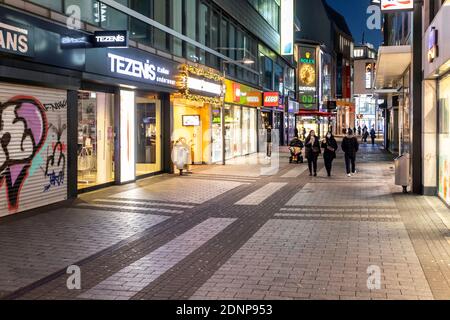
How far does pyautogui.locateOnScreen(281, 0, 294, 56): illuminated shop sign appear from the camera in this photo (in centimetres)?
4377

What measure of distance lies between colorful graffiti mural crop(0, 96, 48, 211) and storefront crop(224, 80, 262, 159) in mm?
15894

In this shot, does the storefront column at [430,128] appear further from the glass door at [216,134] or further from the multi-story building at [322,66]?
the multi-story building at [322,66]

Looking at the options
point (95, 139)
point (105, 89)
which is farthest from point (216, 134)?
point (95, 139)

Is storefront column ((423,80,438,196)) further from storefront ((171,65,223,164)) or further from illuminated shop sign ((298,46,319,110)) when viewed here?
illuminated shop sign ((298,46,319,110))

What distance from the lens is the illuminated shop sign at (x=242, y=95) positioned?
2783cm

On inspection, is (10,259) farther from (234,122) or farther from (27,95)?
(234,122)

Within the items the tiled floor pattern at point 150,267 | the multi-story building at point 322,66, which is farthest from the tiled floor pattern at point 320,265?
the multi-story building at point 322,66

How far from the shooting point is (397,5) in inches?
551

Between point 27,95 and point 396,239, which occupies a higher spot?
point 27,95

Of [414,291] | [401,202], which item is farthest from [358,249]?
[401,202]

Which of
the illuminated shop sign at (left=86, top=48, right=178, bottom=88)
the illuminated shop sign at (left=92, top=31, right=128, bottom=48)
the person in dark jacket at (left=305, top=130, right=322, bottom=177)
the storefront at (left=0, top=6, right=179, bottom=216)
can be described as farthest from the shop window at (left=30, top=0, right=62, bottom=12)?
the person in dark jacket at (left=305, top=130, right=322, bottom=177)

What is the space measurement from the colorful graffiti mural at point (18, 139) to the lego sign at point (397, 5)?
8365 mm
